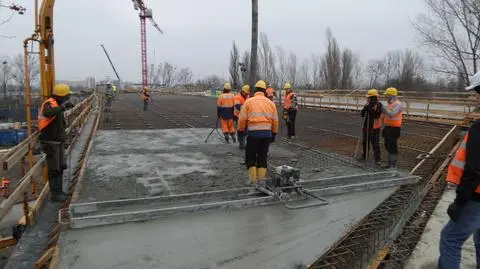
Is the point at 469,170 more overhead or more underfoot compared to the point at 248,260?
more overhead

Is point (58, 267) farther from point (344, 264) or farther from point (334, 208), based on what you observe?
point (334, 208)

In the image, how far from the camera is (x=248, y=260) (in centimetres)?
415

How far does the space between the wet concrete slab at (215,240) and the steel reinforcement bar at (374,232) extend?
0.12 metres

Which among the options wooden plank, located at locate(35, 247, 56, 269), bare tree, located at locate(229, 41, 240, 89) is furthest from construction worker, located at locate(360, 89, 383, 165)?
bare tree, located at locate(229, 41, 240, 89)

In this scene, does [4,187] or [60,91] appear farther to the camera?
[4,187]

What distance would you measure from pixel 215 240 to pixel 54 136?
10.1ft

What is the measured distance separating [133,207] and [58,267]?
5.56 ft

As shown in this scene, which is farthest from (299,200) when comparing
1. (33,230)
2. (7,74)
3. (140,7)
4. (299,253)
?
(7,74)

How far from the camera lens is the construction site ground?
13.7ft

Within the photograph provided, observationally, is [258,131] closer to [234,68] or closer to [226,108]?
[226,108]

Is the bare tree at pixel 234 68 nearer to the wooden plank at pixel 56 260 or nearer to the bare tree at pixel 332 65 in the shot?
the bare tree at pixel 332 65

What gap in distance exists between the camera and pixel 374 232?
509cm

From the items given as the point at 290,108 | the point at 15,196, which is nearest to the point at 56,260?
the point at 15,196

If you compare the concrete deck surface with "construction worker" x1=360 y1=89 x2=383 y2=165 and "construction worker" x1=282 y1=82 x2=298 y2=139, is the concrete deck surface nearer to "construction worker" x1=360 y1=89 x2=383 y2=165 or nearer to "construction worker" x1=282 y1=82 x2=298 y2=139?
"construction worker" x1=360 y1=89 x2=383 y2=165
